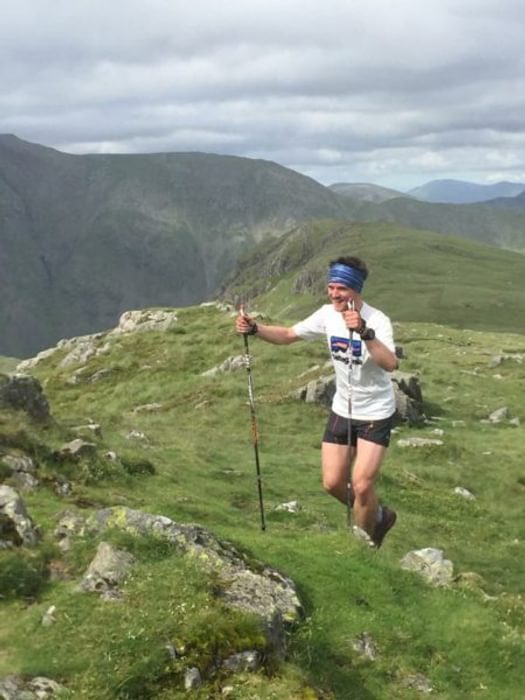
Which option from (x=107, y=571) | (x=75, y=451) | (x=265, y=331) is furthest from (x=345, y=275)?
(x=75, y=451)

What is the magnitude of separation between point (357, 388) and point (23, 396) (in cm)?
1505

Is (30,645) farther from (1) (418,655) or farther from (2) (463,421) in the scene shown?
(2) (463,421)

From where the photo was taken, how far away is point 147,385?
52.7m

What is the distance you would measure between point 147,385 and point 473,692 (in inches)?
1701

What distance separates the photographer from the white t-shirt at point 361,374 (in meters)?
14.0

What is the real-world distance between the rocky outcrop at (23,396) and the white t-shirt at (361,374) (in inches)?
528

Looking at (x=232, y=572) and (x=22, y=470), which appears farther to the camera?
(x=22, y=470)

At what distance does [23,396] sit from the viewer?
84.1ft

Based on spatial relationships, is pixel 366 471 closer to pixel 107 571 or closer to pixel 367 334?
pixel 367 334

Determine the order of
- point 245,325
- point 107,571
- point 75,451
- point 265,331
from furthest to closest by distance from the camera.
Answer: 1. point 75,451
2. point 265,331
3. point 245,325
4. point 107,571

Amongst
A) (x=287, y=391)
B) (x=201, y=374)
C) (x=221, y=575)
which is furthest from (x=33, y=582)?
(x=201, y=374)

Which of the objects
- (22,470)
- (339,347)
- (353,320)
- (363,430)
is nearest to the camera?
(353,320)

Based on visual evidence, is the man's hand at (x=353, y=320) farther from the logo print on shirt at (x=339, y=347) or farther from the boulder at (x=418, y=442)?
the boulder at (x=418, y=442)

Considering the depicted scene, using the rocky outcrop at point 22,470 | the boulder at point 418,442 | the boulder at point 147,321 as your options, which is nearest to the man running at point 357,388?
the rocky outcrop at point 22,470
